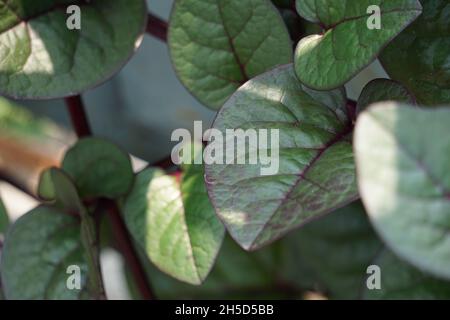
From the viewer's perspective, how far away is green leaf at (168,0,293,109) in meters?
0.60

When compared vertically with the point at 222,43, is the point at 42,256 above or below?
below

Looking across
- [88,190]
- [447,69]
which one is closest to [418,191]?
[447,69]

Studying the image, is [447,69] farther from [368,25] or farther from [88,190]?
[88,190]

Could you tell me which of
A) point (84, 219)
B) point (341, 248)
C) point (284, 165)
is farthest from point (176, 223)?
point (341, 248)

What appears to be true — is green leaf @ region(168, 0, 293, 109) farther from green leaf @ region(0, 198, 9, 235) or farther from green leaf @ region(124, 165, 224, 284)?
green leaf @ region(0, 198, 9, 235)

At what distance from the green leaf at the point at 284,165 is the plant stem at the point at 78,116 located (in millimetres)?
301

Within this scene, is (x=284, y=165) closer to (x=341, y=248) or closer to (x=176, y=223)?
(x=176, y=223)

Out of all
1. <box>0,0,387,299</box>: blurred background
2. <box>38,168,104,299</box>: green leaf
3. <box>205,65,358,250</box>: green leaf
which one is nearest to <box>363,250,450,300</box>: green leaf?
<box>205,65,358,250</box>: green leaf

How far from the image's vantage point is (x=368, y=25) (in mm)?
501

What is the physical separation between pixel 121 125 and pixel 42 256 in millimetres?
776

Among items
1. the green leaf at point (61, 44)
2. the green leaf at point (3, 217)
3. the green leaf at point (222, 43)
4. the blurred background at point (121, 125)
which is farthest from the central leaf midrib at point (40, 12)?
the blurred background at point (121, 125)

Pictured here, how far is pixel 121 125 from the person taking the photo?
1464mm
